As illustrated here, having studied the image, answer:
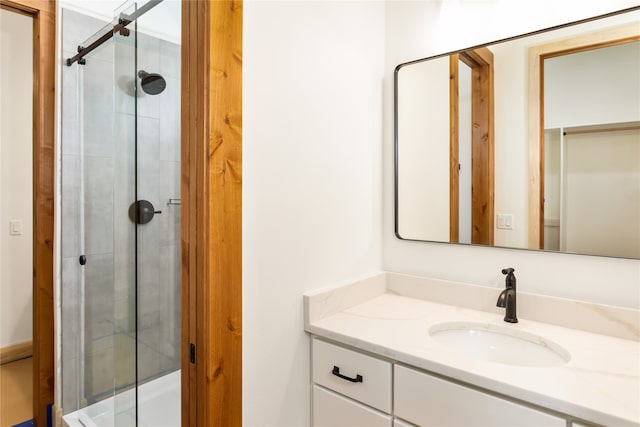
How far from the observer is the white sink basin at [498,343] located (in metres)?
1.15

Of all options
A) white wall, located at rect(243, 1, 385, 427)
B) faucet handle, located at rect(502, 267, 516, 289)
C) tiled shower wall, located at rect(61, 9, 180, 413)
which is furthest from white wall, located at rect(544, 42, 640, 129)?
tiled shower wall, located at rect(61, 9, 180, 413)

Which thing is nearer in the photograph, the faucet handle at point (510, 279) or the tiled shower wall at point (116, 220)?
the tiled shower wall at point (116, 220)

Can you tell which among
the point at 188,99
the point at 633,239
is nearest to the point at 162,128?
the point at 188,99

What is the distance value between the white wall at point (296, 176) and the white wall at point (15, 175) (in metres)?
2.62

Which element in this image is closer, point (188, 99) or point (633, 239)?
point (188, 99)

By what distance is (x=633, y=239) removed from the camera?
1149mm

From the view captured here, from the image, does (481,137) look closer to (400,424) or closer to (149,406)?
(400,424)

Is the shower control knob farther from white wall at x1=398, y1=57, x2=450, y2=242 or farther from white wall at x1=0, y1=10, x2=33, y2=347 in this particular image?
white wall at x1=0, y1=10, x2=33, y2=347

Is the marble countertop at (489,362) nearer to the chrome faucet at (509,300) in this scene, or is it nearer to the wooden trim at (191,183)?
the chrome faucet at (509,300)

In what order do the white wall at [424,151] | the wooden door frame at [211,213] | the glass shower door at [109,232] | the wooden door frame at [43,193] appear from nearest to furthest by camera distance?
1. the wooden door frame at [211,213]
2. the glass shower door at [109,232]
3. the white wall at [424,151]
4. the wooden door frame at [43,193]

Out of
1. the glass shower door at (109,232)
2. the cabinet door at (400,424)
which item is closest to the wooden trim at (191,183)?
the glass shower door at (109,232)

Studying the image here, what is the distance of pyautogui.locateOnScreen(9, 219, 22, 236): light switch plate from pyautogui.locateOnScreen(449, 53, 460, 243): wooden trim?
3.10 metres

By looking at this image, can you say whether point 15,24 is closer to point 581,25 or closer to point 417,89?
point 417,89

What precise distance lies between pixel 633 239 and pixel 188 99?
4.79 feet
